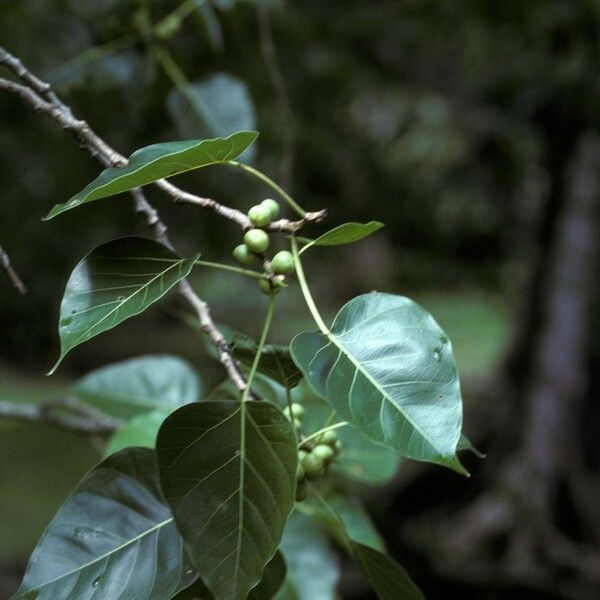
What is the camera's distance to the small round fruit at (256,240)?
435mm

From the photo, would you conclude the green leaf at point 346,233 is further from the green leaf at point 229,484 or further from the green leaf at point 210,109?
the green leaf at point 210,109

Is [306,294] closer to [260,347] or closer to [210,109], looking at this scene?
[260,347]

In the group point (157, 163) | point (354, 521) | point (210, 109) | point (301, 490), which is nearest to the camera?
point (157, 163)

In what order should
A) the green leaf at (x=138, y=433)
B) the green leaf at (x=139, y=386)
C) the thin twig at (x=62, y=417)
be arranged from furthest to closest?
the thin twig at (x=62, y=417)
the green leaf at (x=139, y=386)
the green leaf at (x=138, y=433)

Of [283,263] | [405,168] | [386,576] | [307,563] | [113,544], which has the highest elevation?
[283,263]

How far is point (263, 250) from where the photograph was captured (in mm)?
440

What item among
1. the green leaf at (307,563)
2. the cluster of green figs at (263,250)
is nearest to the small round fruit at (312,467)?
the cluster of green figs at (263,250)

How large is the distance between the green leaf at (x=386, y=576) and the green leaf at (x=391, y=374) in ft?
0.42

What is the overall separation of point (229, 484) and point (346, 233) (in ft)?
0.51

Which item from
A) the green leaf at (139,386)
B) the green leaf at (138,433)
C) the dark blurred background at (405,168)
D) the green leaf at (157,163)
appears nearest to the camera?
the green leaf at (157,163)

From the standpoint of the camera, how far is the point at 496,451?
2.23m

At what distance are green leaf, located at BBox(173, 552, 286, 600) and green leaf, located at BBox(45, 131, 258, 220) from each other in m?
0.23

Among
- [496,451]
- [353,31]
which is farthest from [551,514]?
[353,31]

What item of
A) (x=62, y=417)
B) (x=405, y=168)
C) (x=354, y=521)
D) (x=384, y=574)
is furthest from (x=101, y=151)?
(x=405, y=168)
